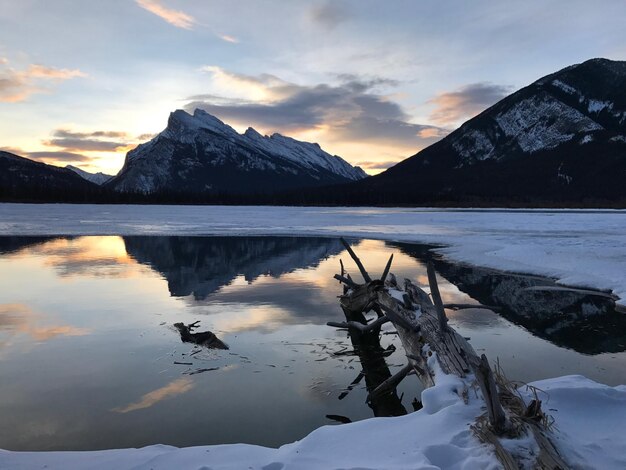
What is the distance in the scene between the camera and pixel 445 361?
686 centimetres

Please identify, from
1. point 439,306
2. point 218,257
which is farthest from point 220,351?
point 218,257

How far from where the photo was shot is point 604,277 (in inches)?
672

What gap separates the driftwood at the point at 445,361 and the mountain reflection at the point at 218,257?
619 cm

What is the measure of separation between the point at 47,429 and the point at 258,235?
104ft

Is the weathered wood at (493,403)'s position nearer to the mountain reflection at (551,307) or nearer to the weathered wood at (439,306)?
the weathered wood at (439,306)

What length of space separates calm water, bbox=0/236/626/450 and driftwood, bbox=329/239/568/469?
0.66 meters

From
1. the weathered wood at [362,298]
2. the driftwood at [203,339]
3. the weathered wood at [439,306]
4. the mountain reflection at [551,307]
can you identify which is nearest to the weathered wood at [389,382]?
the weathered wood at [439,306]

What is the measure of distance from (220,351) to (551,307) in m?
9.73

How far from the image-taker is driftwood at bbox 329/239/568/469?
4.71 metres

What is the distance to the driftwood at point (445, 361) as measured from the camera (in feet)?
15.5

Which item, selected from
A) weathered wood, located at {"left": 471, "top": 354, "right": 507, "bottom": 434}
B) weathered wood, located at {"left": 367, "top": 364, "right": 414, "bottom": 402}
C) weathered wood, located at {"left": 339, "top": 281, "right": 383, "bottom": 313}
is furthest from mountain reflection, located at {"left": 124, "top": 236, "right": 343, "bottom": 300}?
weathered wood, located at {"left": 471, "top": 354, "right": 507, "bottom": 434}

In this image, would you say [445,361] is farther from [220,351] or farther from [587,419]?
[220,351]

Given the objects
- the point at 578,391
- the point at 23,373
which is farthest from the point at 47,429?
the point at 578,391

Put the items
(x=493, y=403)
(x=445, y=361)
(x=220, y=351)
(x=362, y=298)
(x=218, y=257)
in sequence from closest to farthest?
(x=493, y=403), (x=445, y=361), (x=220, y=351), (x=362, y=298), (x=218, y=257)
